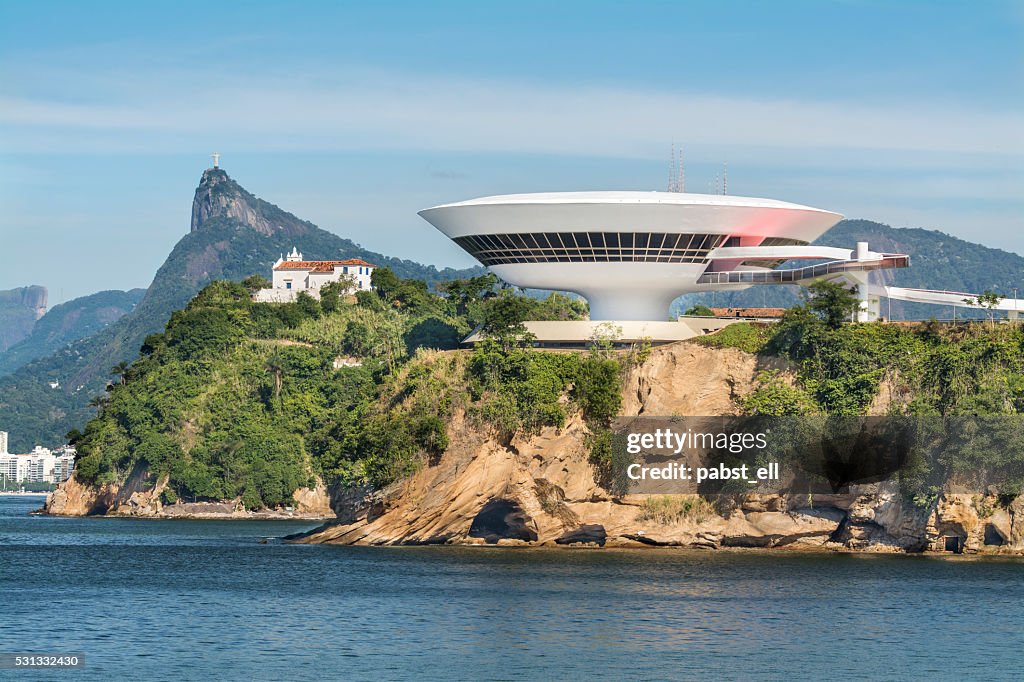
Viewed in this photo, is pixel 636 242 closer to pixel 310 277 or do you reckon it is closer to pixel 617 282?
pixel 617 282

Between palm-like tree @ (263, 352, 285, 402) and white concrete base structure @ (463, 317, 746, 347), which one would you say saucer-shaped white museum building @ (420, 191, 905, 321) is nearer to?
white concrete base structure @ (463, 317, 746, 347)

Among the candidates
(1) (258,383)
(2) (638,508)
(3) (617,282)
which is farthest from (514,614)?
(1) (258,383)

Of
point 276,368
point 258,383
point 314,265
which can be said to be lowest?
point 258,383

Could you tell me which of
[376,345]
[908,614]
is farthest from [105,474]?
[908,614]

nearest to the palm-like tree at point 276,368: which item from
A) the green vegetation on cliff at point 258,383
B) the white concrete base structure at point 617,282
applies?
the green vegetation on cliff at point 258,383

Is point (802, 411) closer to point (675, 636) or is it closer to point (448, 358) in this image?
point (448, 358)

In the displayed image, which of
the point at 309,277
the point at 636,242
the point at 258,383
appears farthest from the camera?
the point at 309,277
